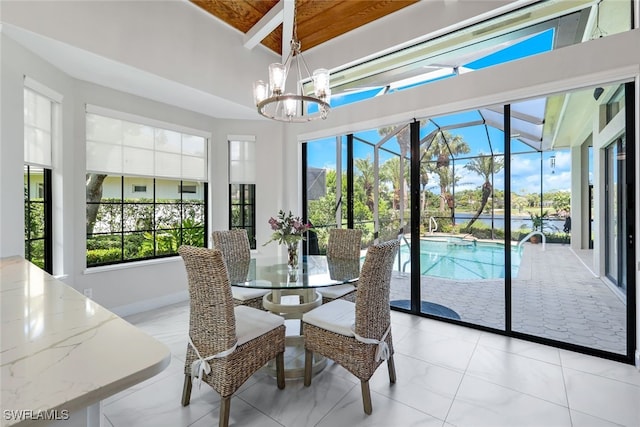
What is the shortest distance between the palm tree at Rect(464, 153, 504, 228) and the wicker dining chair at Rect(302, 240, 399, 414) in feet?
5.81

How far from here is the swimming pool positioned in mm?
3264

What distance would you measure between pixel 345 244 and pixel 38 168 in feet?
10.6

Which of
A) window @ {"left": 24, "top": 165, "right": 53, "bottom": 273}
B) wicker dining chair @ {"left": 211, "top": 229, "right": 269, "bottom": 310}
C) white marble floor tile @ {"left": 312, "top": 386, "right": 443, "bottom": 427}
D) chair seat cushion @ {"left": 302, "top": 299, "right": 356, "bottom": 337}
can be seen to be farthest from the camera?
wicker dining chair @ {"left": 211, "top": 229, "right": 269, "bottom": 310}

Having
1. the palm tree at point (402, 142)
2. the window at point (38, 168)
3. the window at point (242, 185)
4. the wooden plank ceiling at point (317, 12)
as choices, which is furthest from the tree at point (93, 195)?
the palm tree at point (402, 142)

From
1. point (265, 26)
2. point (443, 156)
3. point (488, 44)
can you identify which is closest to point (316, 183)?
point (443, 156)

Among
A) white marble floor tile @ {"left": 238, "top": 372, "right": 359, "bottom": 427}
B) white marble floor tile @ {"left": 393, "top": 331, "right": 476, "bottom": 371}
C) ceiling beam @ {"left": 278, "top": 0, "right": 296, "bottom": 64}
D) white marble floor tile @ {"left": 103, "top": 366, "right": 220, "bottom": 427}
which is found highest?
ceiling beam @ {"left": 278, "top": 0, "right": 296, "bottom": 64}

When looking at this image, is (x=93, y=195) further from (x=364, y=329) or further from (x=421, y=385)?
(x=421, y=385)

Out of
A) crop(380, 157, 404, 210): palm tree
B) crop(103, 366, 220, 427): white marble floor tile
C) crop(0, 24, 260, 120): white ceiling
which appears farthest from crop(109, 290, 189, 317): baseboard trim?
crop(380, 157, 404, 210): palm tree

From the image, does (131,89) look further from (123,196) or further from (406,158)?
(406,158)

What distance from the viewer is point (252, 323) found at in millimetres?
2014

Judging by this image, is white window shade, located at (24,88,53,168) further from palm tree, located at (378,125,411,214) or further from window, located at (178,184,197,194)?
palm tree, located at (378,125,411,214)

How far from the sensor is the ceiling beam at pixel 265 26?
3.23 meters

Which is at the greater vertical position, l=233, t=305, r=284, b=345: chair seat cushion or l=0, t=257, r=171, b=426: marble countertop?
l=0, t=257, r=171, b=426: marble countertop

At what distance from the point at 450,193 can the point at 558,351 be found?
1.82 m
